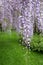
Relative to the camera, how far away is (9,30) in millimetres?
4434

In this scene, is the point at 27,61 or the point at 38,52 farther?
the point at 38,52

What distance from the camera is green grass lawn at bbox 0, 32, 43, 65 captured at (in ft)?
13.4

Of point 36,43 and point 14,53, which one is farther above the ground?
point 36,43

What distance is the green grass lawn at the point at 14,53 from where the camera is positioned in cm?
410

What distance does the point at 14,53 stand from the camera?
4270 millimetres

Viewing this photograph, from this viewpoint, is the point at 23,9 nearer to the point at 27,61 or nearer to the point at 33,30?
the point at 33,30

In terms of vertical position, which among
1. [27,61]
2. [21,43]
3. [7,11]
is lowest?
[27,61]

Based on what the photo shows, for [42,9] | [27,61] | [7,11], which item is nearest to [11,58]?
[27,61]

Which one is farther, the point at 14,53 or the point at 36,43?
the point at 36,43

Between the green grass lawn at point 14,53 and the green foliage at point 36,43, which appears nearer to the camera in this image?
the green grass lawn at point 14,53

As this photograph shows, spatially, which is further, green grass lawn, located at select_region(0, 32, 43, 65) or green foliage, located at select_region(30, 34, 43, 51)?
green foliage, located at select_region(30, 34, 43, 51)

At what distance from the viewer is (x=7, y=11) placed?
14.1 ft

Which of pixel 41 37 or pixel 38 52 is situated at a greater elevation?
pixel 41 37

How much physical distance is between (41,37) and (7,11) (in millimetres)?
896
